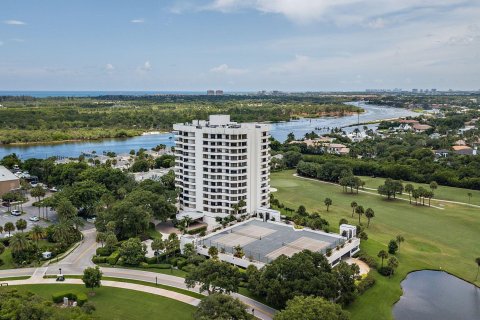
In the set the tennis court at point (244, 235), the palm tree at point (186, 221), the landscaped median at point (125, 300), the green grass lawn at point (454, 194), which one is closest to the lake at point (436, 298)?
the tennis court at point (244, 235)

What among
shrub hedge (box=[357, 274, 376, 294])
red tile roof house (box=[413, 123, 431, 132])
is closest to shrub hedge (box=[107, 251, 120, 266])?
shrub hedge (box=[357, 274, 376, 294])

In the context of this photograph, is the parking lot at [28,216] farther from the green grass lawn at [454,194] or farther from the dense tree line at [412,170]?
the green grass lawn at [454,194]

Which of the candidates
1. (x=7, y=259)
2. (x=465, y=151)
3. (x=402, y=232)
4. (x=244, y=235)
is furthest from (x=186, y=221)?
(x=465, y=151)

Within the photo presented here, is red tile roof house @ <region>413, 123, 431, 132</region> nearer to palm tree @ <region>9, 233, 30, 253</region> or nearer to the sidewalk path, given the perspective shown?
the sidewalk path

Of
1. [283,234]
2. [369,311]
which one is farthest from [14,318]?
[283,234]

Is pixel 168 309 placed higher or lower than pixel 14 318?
lower

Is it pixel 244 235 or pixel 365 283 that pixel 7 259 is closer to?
pixel 244 235

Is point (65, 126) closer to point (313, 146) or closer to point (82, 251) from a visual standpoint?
point (313, 146)
